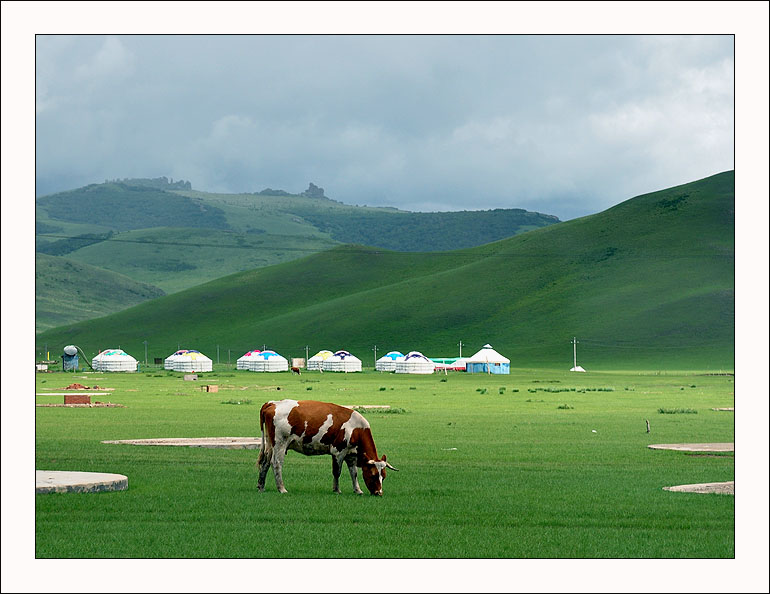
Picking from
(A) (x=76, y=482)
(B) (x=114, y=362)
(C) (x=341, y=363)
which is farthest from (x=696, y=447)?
(B) (x=114, y=362)

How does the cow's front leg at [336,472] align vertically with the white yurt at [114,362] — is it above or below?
above

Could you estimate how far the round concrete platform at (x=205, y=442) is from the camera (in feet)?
92.9

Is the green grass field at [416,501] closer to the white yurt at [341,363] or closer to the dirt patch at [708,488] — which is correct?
the dirt patch at [708,488]

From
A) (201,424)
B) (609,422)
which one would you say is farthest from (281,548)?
(609,422)

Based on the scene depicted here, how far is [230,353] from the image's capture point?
19675 centimetres

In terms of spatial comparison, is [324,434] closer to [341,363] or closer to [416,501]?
[416,501]

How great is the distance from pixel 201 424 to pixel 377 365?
103039 millimetres

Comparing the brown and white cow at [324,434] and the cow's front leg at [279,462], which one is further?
the cow's front leg at [279,462]

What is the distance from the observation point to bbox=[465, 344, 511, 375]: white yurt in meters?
133

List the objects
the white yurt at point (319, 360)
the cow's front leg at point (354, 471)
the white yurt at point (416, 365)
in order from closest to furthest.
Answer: the cow's front leg at point (354, 471) < the white yurt at point (416, 365) < the white yurt at point (319, 360)

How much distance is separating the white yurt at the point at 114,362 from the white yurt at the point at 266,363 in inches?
626

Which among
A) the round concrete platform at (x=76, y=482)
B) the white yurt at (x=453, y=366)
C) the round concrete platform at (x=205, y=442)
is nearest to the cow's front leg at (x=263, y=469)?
the round concrete platform at (x=76, y=482)

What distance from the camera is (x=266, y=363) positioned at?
137 meters

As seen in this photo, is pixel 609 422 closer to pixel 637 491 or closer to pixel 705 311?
pixel 637 491
